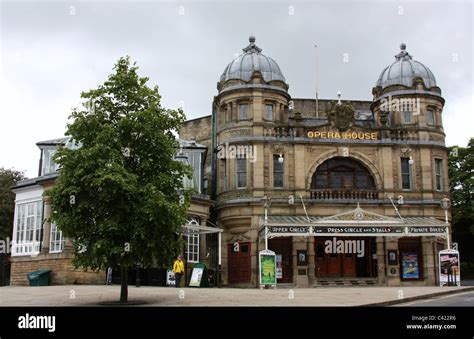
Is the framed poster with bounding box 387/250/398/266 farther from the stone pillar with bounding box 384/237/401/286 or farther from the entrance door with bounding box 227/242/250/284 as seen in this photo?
the entrance door with bounding box 227/242/250/284

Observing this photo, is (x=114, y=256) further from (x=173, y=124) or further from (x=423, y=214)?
(x=423, y=214)

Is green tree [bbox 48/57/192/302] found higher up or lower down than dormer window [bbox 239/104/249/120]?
lower down

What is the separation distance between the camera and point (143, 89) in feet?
59.4

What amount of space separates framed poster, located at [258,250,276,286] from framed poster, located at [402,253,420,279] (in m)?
8.52

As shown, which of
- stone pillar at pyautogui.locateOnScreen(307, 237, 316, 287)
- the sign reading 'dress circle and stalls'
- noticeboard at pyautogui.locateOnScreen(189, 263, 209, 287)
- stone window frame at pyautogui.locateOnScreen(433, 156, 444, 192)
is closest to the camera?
noticeboard at pyautogui.locateOnScreen(189, 263, 209, 287)

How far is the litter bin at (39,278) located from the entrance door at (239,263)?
9890 mm

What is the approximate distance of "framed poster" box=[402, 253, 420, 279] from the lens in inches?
1268

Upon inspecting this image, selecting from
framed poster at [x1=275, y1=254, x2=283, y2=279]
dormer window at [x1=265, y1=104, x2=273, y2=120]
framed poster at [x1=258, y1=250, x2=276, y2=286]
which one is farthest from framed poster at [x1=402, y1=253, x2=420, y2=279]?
dormer window at [x1=265, y1=104, x2=273, y2=120]

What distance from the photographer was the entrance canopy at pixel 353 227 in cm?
2884

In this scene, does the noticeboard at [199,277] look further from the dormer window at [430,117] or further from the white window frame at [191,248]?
the dormer window at [430,117]

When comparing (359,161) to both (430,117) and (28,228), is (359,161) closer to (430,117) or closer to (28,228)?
(430,117)

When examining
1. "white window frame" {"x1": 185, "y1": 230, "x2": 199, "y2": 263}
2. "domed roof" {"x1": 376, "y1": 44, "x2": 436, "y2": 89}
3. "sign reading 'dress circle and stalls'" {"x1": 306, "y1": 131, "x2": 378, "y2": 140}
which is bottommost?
"white window frame" {"x1": 185, "y1": 230, "x2": 199, "y2": 263}
